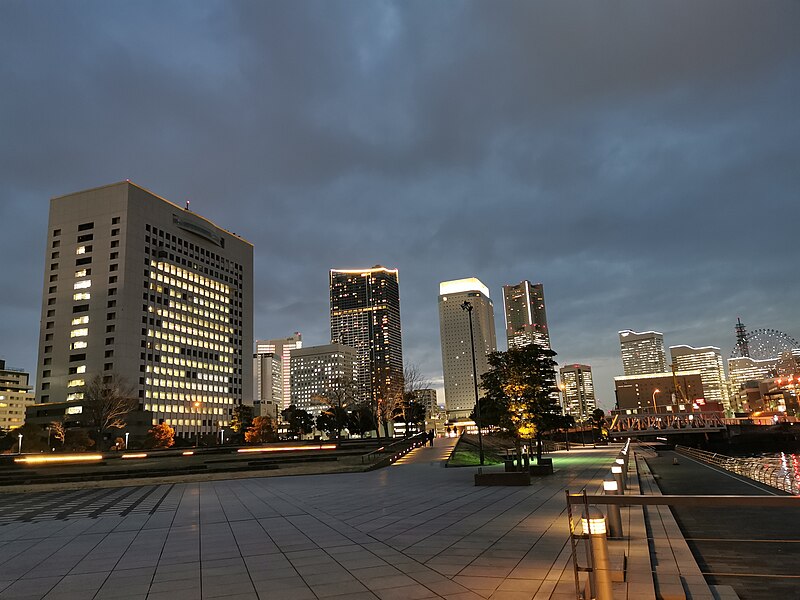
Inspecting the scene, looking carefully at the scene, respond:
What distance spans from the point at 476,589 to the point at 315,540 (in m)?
5.20

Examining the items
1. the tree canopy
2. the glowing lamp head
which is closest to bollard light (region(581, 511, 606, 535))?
the glowing lamp head

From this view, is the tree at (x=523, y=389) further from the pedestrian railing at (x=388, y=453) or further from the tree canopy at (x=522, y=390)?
the pedestrian railing at (x=388, y=453)

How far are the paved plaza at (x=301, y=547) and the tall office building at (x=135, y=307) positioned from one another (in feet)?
333

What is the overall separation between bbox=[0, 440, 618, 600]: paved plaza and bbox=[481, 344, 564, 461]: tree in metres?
4.93

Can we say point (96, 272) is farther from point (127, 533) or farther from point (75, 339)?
point (127, 533)

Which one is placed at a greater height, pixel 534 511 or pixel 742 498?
pixel 742 498

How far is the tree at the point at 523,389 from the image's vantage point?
25.2 metres

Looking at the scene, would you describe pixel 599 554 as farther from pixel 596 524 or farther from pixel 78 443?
pixel 78 443

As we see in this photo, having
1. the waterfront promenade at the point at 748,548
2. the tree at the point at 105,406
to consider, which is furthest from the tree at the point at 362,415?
the waterfront promenade at the point at 748,548

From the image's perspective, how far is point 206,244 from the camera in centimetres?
14912

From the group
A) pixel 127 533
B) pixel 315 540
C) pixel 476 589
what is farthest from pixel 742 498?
pixel 127 533

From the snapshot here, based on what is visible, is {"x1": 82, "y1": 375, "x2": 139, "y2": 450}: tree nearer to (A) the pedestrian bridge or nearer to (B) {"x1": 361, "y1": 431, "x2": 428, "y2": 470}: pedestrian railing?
(B) {"x1": 361, "y1": 431, "x2": 428, "y2": 470}: pedestrian railing

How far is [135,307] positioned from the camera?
122688 millimetres

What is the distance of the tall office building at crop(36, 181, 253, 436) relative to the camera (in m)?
119
